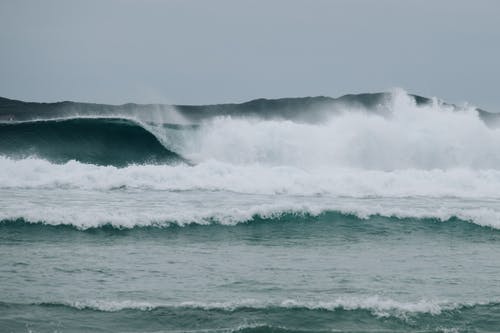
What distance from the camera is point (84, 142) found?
22.9 m

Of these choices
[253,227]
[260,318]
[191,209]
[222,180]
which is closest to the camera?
[260,318]

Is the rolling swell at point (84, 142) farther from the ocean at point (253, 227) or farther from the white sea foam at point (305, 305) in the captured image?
the white sea foam at point (305, 305)

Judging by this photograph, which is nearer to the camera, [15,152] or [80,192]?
[80,192]

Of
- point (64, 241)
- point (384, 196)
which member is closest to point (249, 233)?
point (64, 241)

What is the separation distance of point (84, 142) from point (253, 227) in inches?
487

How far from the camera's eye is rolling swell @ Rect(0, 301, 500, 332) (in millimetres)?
6512

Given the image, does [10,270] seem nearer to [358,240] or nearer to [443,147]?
[358,240]

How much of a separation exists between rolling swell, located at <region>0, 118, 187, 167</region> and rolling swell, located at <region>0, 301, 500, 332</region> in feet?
48.6

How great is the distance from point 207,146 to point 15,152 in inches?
258

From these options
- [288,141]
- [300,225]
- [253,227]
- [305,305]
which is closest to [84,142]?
[288,141]

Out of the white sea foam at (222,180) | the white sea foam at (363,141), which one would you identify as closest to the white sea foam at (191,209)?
the white sea foam at (222,180)

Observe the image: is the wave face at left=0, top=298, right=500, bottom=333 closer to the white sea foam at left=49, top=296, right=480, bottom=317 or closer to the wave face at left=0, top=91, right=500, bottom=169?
the white sea foam at left=49, top=296, right=480, bottom=317

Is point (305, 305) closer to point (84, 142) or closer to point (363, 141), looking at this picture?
point (363, 141)

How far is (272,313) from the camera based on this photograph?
690 centimetres
